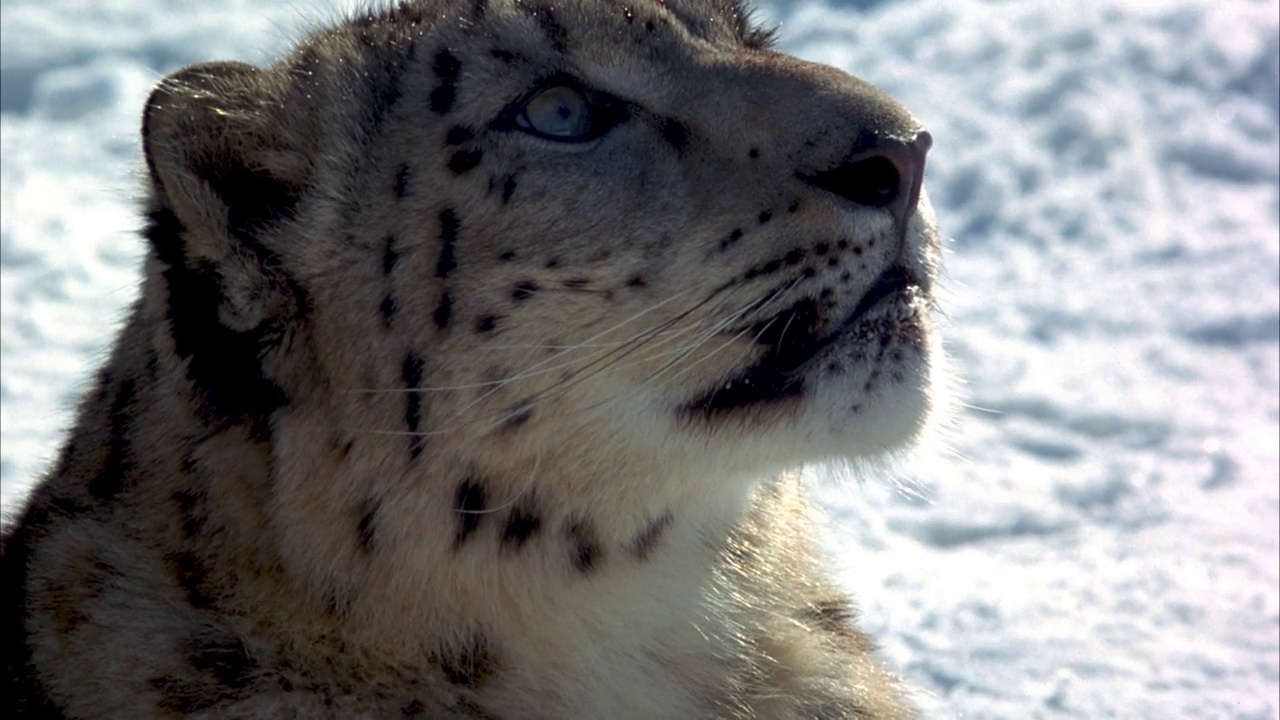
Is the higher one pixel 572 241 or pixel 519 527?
pixel 572 241

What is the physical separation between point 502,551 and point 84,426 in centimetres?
102

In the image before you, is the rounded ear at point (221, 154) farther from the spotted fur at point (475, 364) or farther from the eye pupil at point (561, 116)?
the eye pupil at point (561, 116)

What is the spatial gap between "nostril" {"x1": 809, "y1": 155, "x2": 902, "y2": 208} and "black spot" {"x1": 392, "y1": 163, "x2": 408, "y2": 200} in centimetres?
82

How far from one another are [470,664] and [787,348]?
0.89 meters

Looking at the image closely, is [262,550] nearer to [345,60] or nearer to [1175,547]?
[345,60]

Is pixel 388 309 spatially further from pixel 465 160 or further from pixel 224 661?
pixel 224 661

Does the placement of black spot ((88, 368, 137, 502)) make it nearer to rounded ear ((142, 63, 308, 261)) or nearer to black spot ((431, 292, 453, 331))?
rounded ear ((142, 63, 308, 261))

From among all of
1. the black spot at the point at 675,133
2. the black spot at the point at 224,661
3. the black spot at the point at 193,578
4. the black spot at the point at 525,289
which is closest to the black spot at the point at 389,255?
the black spot at the point at 525,289

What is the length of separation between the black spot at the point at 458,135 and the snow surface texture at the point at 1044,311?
0.71 metres

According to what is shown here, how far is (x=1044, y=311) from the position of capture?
23.3 ft

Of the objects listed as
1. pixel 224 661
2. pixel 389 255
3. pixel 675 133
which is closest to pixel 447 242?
pixel 389 255

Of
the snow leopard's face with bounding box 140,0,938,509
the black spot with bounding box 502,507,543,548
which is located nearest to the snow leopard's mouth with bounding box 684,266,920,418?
the snow leopard's face with bounding box 140,0,938,509

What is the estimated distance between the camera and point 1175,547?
5766 millimetres

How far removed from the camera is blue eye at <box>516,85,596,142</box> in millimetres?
3463
